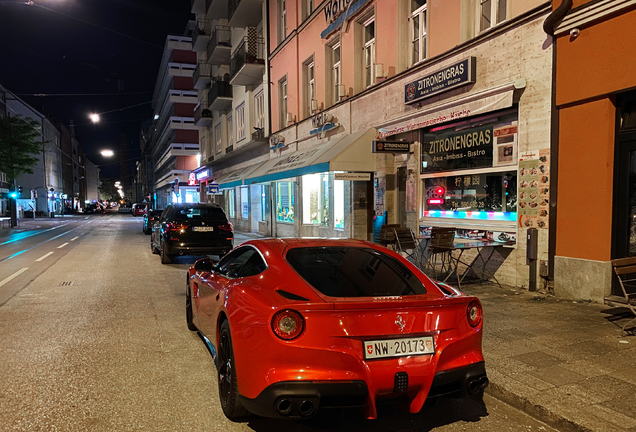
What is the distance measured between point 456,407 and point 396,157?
30.2 ft

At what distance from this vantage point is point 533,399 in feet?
12.3

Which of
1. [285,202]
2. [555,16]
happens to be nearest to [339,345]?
[555,16]

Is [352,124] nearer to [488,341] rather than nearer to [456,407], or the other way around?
[488,341]

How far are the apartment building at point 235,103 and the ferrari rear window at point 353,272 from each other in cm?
1819

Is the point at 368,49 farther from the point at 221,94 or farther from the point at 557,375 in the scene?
the point at 221,94

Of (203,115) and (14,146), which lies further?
(14,146)

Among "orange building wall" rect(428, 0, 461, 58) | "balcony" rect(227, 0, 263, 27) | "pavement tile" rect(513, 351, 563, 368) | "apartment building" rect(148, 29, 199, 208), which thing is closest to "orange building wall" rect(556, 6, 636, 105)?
"orange building wall" rect(428, 0, 461, 58)

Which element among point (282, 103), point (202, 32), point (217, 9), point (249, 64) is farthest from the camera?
point (202, 32)

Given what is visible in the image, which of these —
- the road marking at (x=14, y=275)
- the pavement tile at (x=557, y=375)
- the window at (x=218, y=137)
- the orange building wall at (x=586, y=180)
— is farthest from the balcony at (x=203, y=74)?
the pavement tile at (x=557, y=375)

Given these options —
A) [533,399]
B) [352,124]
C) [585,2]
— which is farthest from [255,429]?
[352,124]

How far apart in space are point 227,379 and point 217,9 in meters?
28.8

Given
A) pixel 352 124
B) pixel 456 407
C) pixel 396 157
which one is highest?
pixel 352 124

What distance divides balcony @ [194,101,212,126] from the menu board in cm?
2928

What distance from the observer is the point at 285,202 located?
70.0ft
